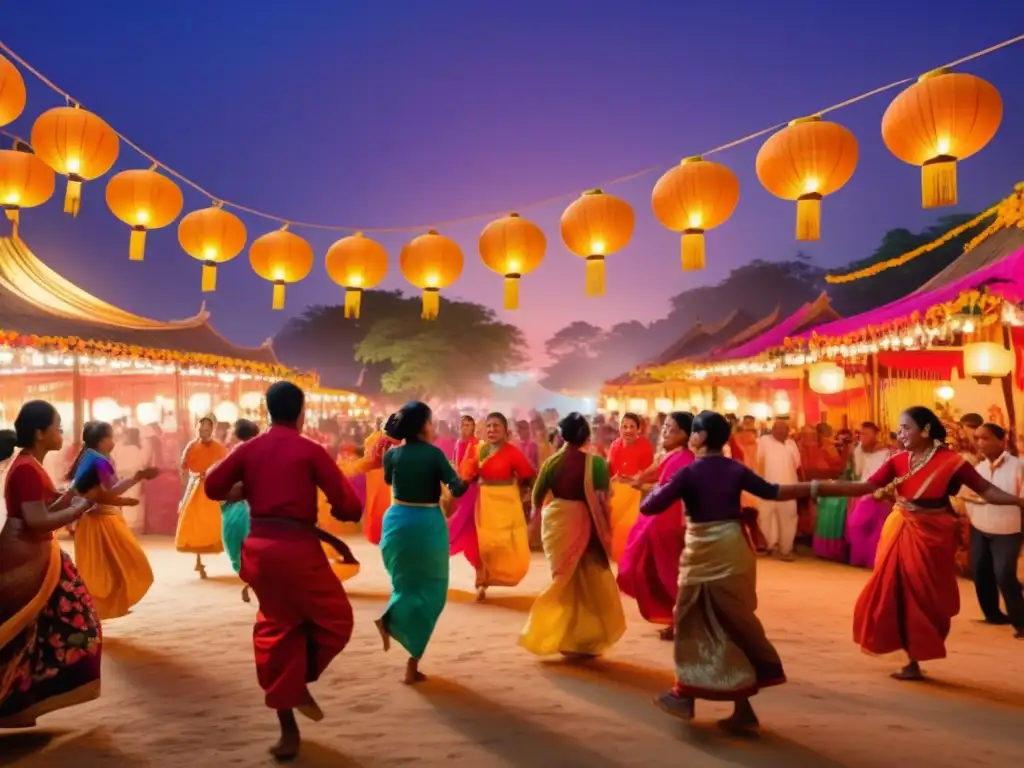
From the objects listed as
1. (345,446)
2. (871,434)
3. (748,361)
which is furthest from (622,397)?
(871,434)

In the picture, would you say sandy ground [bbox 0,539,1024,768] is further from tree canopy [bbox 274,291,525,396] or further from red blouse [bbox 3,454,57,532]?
tree canopy [bbox 274,291,525,396]

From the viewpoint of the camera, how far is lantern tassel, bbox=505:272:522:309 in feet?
31.8

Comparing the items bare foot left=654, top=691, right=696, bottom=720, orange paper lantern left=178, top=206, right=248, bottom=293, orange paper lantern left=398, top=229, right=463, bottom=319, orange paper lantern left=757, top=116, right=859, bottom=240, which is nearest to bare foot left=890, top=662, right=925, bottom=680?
bare foot left=654, top=691, right=696, bottom=720

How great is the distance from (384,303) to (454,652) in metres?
39.3

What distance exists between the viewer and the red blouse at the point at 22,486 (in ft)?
15.1

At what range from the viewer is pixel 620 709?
5.09 meters

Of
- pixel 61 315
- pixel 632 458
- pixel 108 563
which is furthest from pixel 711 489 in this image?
pixel 61 315

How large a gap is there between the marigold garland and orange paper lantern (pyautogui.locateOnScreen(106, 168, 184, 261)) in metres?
3.19

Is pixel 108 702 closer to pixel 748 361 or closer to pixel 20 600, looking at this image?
pixel 20 600

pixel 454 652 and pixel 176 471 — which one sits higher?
pixel 176 471

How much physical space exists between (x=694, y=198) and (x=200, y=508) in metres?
6.34

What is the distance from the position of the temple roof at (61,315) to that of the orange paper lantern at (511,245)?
6522 millimetres

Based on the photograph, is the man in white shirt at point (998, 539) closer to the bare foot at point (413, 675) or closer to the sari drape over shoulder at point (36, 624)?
the bare foot at point (413, 675)

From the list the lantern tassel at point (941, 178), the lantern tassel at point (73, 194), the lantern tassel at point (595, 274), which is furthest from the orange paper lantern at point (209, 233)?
the lantern tassel at point (941, 178)
